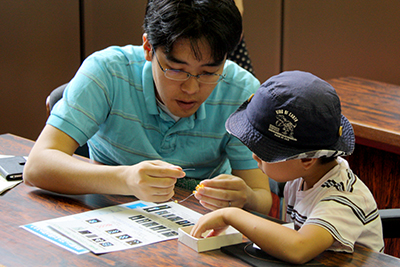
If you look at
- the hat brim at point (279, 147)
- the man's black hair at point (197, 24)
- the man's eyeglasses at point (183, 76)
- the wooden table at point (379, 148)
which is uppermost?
the man's black hair at point (197, 24)

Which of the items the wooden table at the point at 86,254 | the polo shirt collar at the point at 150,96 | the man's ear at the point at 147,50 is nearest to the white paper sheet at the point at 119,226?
the wooden table at the point at 86,254

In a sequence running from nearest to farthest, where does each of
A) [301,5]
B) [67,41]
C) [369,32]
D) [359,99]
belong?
1. [359,99]
2. [67,41]
3. [301,5]
4. [369,32]

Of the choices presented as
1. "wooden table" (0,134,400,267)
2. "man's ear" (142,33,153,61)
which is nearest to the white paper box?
"wooden table" (0,134,400,267)

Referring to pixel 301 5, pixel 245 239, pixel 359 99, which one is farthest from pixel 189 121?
pixel 301 5

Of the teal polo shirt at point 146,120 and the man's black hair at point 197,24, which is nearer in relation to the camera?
the man's black hair at point 197,24

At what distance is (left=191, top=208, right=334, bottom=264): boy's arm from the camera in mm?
960

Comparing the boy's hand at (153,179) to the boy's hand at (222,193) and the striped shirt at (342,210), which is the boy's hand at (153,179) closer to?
the boy's hand at (222,193)

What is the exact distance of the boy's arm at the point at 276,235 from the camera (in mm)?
960

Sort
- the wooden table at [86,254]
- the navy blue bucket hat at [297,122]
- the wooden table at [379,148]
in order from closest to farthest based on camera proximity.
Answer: the wooden table at [86,254] → the navy blue bucket hat at [297,122] → the wooden table at [379,148]

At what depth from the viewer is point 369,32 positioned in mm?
4922

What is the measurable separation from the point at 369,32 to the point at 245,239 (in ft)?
14.4

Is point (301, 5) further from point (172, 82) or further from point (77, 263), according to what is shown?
point (77, 263)

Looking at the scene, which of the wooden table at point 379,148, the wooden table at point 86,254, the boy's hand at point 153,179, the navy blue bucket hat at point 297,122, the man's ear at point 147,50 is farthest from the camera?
the wooden table at point 379,148

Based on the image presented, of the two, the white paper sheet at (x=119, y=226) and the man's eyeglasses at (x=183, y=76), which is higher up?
the man's eyeglasses at (x=183, y=76)
